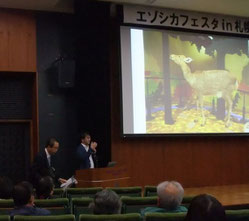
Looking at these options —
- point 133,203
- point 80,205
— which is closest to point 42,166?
point 80,205

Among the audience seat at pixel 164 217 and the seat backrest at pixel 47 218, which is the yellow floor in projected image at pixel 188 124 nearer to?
the audience seat at pixel 164 217

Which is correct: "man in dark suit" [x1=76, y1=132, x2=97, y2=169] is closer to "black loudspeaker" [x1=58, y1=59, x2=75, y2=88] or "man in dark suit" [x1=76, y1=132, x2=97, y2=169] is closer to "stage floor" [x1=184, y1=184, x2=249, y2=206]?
"black loudspeaker" [x1=58, y1=59, x2=75, y2=88]

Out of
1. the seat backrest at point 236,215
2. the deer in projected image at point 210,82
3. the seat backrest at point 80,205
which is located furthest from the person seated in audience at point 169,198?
the deer in projected image at point 210,82

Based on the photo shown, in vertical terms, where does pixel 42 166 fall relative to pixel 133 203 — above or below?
above

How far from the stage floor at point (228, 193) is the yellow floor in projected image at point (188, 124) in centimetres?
108

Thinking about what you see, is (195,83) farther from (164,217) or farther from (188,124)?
(164,217)

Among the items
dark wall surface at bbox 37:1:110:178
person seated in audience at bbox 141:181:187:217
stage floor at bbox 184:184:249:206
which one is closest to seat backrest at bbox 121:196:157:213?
person seated in audience at bbox 141:181:187:217

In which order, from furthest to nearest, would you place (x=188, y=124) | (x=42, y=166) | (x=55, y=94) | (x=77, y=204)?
1. (x=188, y=124)
2. (x=55, y=94)
3. (x=42, y=166)
4. (x=77, y=204)

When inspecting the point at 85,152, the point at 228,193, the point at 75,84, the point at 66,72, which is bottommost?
the point at 228,193

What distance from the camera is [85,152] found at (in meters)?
6.09

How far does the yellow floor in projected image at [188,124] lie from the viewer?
7215 millimetres

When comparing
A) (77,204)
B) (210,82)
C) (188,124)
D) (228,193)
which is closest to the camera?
(77,204)

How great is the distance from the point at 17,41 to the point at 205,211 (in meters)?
5.89

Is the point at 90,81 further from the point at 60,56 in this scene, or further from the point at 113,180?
the point at 113,180
